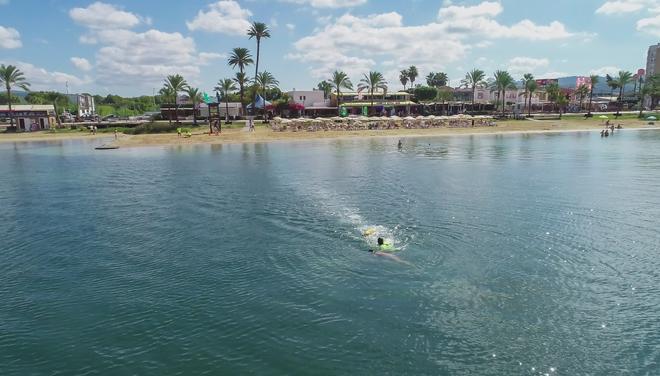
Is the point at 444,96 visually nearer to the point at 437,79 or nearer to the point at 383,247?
the point at 437,79

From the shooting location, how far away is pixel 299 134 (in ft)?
254

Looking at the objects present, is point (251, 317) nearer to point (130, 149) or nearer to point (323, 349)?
point (323, 349)

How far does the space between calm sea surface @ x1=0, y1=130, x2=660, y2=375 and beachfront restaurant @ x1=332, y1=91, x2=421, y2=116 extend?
3275 inches

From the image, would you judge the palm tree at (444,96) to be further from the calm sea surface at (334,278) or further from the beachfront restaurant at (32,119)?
the calm sea surface at (334,278)

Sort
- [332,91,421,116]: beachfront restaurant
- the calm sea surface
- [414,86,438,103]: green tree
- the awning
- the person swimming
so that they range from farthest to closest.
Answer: [414,86,438,103]: green tree < the awning < [332,91,421,116]: beachfront restaurant < the person swimming < the calm sea surface

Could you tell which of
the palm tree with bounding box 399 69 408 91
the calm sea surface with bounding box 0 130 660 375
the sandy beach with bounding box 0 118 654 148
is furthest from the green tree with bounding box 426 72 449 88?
the calm sea surface with bounding box 0 130 660 375

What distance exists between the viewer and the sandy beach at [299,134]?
70.3m

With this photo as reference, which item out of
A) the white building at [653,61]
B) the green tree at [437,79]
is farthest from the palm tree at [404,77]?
the white building at [653,61]

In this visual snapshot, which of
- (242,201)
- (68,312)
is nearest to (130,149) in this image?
(242,201)

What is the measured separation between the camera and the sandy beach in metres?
70.3

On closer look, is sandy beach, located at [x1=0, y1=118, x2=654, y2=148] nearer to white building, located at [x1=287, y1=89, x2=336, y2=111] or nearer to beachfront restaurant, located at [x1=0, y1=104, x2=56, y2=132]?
beachfront restaurant, located at [x1=0, y1=104, x2=56, y2=132]

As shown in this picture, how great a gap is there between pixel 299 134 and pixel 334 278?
6274 centimetres

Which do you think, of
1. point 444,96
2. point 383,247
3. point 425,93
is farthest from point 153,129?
point 444,96

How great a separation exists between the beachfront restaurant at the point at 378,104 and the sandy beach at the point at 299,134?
2742 cm
